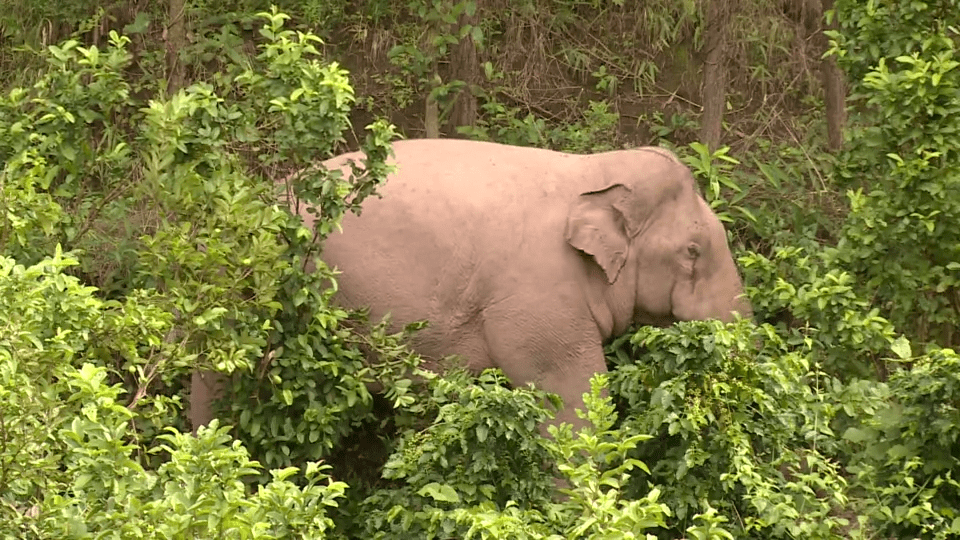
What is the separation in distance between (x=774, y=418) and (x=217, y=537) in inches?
123

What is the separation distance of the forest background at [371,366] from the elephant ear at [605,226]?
2.29 ft

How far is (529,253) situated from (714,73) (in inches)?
125

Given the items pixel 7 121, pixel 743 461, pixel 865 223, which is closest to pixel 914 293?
pixel 865 223

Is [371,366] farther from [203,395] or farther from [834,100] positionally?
[834,100]

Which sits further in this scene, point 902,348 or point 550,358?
point 550,358

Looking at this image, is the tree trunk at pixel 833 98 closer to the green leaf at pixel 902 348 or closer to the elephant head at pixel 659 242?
the elephant head at pixel 659 242

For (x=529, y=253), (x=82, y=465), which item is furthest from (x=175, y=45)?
(x=82, y=465)

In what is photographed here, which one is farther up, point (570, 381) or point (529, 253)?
point (529, 253)

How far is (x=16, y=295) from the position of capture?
6.10 metres

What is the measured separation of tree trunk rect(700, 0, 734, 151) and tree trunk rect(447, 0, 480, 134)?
4.65 feet

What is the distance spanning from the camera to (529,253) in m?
9.27

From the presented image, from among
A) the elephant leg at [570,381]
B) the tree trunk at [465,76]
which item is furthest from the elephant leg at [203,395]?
the tree trunk at [465,76]

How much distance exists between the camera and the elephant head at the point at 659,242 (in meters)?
9.41

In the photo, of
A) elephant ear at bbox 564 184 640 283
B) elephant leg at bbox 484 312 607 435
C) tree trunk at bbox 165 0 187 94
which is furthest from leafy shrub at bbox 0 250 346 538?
tree trunk at bbox 165 0 187 94
